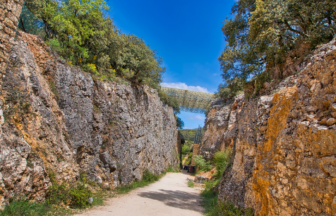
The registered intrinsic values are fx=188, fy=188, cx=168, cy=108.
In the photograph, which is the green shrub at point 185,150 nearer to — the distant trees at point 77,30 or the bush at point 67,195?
the distant trees at point 77,30

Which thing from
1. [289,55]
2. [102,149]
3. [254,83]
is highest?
[289,55]

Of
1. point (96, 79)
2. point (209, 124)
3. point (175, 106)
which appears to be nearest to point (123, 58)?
point (96, 79)

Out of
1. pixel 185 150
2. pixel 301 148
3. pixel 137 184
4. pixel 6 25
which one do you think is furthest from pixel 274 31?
pixel 185 150

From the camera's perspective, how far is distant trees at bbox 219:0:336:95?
7320 mm

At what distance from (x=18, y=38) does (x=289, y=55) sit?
10725mm

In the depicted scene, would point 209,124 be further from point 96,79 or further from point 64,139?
point 64,139

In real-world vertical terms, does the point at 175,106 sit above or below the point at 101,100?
above

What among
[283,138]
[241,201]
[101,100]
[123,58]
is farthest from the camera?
[123,58]

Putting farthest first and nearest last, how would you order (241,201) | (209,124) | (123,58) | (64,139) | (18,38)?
1. (209,124)
2. (123,58)
3. (64,139)
4. (18,38)
5. (241,201)

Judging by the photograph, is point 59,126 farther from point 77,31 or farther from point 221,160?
point 221,160

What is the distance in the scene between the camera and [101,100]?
10570 mm

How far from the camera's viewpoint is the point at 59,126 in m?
7.34

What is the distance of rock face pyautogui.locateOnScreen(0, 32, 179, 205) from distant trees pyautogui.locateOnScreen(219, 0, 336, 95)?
289 inches

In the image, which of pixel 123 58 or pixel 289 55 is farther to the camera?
pixel 123 58
